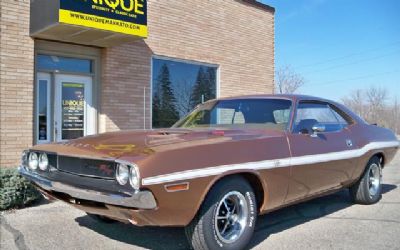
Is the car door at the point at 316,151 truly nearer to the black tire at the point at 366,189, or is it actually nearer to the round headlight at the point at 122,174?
the black tire at the point at 366,189

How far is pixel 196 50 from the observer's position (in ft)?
38.8

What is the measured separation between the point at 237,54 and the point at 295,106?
800 centimetres

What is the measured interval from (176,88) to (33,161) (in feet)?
23.1

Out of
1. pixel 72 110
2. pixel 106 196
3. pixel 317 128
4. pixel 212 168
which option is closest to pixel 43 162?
pixel 106 196

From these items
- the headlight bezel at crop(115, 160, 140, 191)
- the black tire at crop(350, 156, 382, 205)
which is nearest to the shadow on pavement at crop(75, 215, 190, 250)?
the headlight bezel at crop(115, 160, 140, 191)

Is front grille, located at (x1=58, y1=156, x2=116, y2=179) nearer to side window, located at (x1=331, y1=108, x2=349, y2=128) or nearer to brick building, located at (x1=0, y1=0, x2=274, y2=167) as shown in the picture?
side window, located at (x1=331, y1=108, x2=349, y2=128)

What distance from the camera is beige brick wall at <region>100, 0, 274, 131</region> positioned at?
10047mm

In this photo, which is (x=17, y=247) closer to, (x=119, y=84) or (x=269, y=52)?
(x=119, y=84)

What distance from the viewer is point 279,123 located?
5156 millimetres

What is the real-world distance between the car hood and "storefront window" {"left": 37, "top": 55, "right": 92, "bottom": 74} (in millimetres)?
4833

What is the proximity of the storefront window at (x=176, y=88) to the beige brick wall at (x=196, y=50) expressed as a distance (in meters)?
0.28

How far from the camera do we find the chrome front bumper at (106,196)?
343 centimetres

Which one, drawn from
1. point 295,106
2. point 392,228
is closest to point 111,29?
point 295,106

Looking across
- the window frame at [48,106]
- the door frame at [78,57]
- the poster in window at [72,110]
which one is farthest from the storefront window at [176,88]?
the window frame at [48,106]
